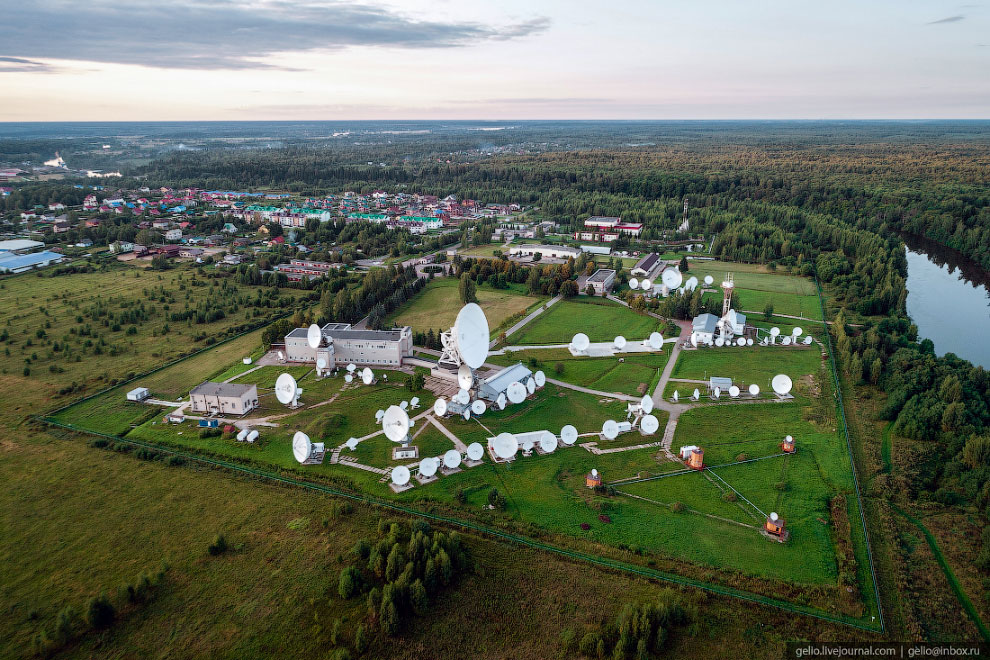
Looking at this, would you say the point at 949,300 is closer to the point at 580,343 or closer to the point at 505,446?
the point at 580,343

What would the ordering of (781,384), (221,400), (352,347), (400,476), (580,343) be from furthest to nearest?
(580,343)
(352,347)
(781,384)
(221,400)
(400,476)

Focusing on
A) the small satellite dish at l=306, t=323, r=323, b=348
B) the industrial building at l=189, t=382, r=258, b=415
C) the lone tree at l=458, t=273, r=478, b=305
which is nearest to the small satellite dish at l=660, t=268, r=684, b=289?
the lone tree at l=458, t=273, r=478, b=305

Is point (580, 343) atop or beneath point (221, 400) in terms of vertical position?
atop

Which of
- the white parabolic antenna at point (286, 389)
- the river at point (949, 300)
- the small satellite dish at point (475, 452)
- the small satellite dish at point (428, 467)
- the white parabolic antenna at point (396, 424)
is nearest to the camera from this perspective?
the small satellite dish at point (428, 467)

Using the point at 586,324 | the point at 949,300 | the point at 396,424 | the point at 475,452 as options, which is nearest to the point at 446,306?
the point at 586,324

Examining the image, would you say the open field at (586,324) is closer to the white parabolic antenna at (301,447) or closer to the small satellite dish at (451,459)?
the small satellite dish at (451,459)

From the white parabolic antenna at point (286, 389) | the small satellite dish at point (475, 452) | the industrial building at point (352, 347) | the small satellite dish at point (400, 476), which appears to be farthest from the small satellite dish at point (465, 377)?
the white parabolic antenna at point (286, 389)
